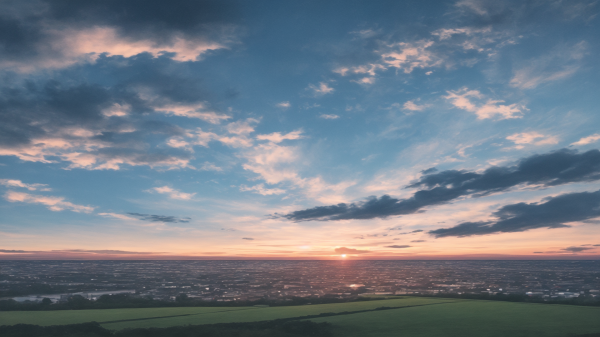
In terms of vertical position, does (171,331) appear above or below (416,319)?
above

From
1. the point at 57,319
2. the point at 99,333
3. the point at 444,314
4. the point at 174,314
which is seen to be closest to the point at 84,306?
the point at 57,319

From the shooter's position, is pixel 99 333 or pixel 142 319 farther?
pixel 142 319

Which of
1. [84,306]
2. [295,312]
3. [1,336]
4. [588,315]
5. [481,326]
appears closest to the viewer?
[1,336]

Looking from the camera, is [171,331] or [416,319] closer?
[171,331]

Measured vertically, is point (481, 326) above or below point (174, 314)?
above

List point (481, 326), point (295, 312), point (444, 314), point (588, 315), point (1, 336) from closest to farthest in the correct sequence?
point (1, 336) < point (481, 326) < point (588, 315) < point (444, 314) < point (295, 312)

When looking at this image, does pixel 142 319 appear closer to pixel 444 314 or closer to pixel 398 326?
pixel 398 326

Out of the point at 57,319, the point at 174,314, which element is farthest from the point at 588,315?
the point at 57,319
